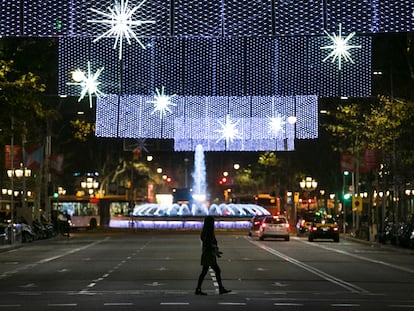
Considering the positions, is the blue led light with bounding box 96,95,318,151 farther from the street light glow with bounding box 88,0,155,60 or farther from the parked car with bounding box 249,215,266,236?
the street light glow with bounding box 88,0,155,60

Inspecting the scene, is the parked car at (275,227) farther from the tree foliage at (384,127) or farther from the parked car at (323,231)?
the tree foliage at (384,127)

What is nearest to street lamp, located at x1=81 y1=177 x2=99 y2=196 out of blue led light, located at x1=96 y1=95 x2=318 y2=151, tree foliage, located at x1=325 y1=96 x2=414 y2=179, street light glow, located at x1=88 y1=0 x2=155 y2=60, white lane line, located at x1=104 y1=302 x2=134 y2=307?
blue led light, located at x1=96 y1=95 x2=318 y2=151

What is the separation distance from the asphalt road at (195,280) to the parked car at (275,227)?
764 inches

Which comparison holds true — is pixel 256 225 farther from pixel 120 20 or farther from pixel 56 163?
pixel 120 20

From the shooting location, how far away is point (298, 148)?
294ft

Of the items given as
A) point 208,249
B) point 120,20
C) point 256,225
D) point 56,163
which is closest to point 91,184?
point 256,225

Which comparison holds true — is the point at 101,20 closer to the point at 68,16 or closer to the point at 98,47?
the point at 68,16

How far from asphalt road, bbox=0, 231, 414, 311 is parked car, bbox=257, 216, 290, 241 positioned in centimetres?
1941

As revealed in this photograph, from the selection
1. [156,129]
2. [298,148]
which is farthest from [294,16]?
[298,148]

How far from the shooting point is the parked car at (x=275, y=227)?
6150cm

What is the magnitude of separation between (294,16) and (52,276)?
36.5ft

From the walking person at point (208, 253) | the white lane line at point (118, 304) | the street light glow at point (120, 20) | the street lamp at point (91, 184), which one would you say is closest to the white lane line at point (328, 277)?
the walking person at point (208, 253)

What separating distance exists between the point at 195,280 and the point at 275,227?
35.3 metres

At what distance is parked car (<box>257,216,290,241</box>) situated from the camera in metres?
61.5
